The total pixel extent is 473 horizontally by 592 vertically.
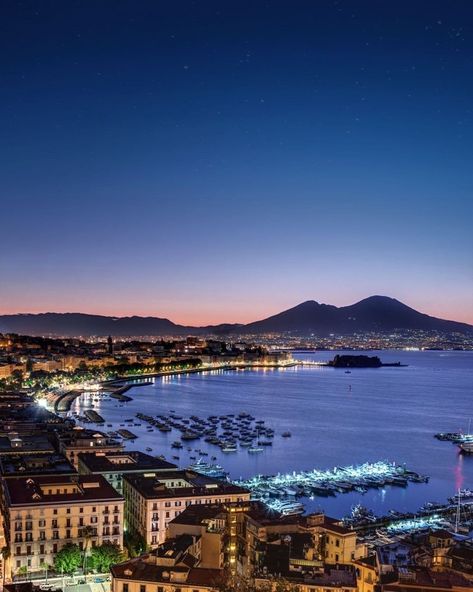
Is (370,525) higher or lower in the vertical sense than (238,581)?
lower

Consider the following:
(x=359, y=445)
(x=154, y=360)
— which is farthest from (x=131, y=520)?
(x=154, y=360)

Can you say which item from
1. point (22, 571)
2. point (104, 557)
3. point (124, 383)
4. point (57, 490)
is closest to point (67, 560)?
point (104, 557)

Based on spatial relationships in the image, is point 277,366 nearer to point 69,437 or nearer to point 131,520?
point 69,437

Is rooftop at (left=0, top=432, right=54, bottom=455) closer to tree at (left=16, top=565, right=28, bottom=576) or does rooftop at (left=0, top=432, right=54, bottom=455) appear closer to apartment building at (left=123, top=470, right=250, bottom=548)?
apartment building at (left=123, top=470, right=250, bottom=548)

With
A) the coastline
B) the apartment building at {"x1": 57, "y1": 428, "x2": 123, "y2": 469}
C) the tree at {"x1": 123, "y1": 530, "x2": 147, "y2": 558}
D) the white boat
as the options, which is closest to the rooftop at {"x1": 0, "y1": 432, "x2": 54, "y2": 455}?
the apartment building at {"x1": 57, "y1": 428, "x2": 123, "y2": 469}

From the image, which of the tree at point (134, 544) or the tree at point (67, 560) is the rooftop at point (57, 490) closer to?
the tree at point (67, 560)

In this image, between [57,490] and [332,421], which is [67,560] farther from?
[332,421]

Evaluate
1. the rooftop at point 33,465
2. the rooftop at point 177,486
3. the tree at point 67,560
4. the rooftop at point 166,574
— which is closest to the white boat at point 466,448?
the rooftop at point 177,486
